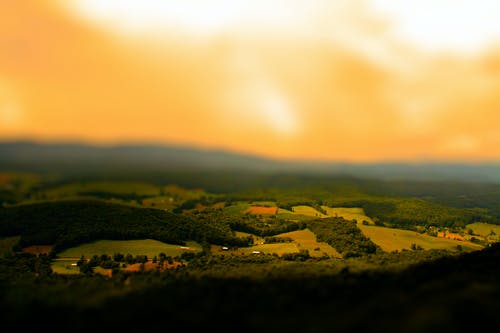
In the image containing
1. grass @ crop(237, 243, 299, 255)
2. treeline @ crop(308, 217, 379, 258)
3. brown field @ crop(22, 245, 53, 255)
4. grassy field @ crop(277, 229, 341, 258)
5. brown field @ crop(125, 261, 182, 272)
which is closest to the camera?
brown field @ crop(125, 261, 182, 272)

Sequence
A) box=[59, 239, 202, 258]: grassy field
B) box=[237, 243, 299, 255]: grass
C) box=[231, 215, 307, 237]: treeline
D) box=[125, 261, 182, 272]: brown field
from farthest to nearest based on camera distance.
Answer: box=[231, 215, 307, 237]: treeline → box=[237, 243, 299, 255]: grass → box=[59, 239, 202, 258]: grassy field → box=[125, 261, 182, 272]: brown field

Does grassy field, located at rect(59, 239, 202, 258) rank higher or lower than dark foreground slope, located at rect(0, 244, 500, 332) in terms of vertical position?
lower

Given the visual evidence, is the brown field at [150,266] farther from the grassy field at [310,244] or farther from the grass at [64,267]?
the grassy field at [310,244]

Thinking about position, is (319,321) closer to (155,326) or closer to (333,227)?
(155,326)

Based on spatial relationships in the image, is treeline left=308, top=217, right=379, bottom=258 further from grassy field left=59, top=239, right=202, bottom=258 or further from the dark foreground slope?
grassy field left=59, top=239, right=202, bottom=258

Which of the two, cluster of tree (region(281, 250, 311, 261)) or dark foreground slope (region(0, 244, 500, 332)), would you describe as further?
cluster of tree (region(281, 250, 311, 261))

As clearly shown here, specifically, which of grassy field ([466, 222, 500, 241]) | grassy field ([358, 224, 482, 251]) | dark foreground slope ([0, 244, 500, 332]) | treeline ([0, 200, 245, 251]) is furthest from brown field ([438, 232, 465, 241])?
treeline ([0, 200, 245, 251])

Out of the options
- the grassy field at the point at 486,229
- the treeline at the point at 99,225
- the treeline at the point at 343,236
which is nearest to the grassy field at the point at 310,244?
the treeline at the point at 343,236

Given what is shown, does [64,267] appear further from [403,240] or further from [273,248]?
[403,240]
